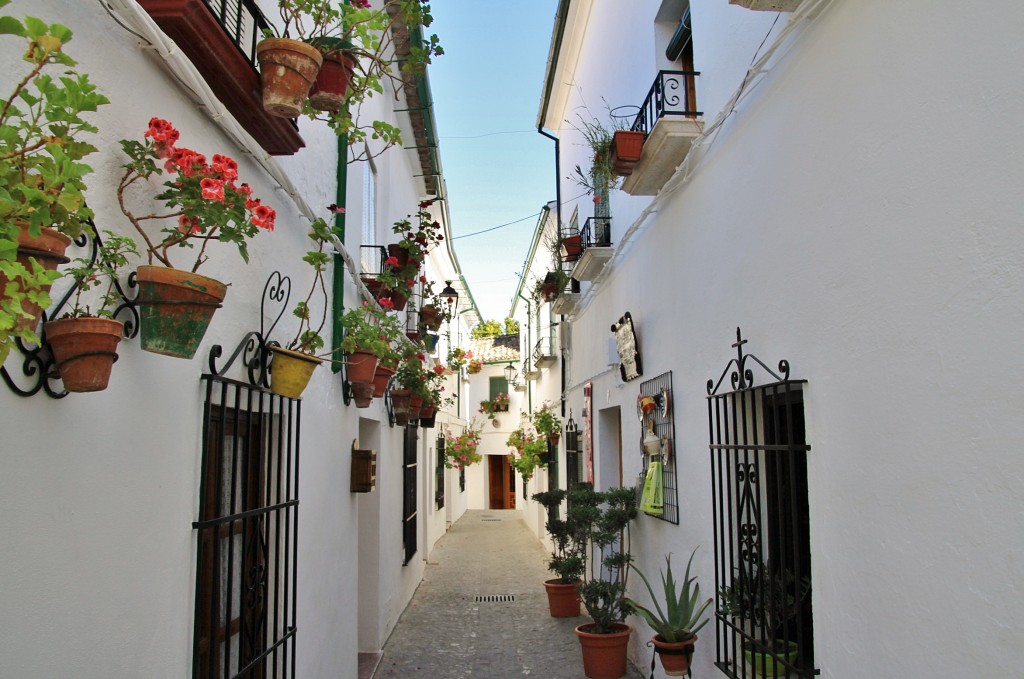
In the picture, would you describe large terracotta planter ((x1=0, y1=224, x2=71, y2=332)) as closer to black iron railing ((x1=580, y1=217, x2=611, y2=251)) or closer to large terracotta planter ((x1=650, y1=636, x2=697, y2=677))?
large terracotta planter ((x1=650, y1=636, x2=697, y2=677))

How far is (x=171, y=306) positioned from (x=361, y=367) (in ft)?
9.94

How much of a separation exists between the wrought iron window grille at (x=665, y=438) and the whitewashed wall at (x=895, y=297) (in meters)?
1.31

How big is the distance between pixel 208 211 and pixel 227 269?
37.6 inches

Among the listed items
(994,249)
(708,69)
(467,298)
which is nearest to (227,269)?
Result: (994,249)

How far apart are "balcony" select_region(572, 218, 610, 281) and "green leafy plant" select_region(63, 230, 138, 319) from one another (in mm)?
5990

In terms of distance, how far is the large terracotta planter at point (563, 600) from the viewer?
8.98 meters

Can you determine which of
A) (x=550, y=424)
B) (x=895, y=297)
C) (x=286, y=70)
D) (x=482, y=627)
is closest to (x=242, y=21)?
(x=286, y=70)

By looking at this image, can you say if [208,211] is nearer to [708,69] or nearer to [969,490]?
[969,490]

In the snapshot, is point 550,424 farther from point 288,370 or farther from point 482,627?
point 288,370

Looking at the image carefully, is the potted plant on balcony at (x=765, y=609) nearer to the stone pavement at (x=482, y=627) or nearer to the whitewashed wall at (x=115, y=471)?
the whitewashed wall at (x=115, y=471)

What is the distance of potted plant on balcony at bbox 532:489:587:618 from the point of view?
8.06 meters

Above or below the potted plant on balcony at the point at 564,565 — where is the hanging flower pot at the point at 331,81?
above

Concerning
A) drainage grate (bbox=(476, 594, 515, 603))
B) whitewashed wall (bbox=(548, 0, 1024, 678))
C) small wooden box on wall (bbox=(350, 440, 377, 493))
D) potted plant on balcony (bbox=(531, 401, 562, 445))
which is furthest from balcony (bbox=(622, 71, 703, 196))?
potted plant on balcony (bbox=(531, 401, 562, 445))

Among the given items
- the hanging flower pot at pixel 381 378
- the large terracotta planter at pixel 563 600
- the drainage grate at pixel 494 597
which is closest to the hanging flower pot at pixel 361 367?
the hanging flower pot at pixel 381 378
